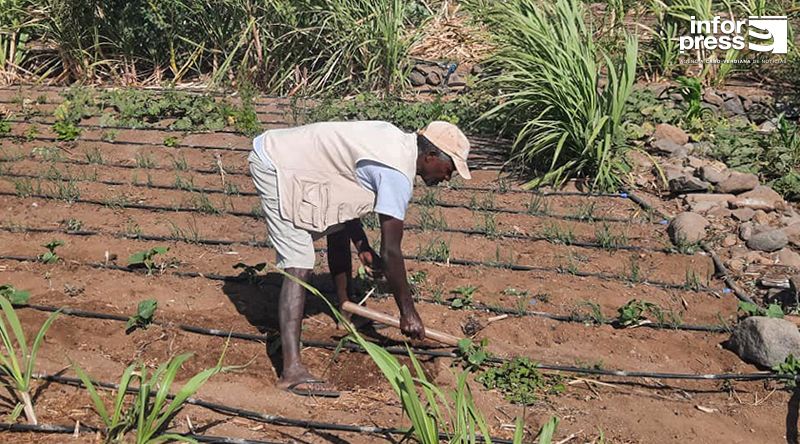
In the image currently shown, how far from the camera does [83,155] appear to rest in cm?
677

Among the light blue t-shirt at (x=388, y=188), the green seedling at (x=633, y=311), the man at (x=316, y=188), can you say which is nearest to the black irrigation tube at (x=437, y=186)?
the green seedling at (x=633, y=311)

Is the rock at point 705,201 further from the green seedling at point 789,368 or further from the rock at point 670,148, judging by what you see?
the green seedling at point 789,368

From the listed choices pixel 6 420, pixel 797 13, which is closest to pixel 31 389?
pixel 6 420

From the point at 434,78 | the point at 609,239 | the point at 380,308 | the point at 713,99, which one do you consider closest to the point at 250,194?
the point at 380,308

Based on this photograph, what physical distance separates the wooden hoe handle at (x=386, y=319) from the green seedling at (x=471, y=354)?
40mm

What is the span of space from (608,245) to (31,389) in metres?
3.15

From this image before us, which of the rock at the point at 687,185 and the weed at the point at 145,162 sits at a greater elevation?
the weed at the point at 145,162

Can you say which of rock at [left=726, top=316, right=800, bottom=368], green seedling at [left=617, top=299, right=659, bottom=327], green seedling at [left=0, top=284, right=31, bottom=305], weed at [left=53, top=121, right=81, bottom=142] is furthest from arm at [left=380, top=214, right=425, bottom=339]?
weed at [left=53, top=121, right=81, bottom=142]

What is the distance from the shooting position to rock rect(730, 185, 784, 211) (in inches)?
225

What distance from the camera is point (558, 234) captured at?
17.6 ft

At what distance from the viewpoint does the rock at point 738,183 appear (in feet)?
19.3

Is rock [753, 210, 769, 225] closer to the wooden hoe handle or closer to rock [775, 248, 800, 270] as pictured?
rock [775, 248, 800, 270]

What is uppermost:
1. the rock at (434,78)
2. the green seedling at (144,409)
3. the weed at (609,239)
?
the green seedling at (144,409)

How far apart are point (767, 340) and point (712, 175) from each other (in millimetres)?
2173
